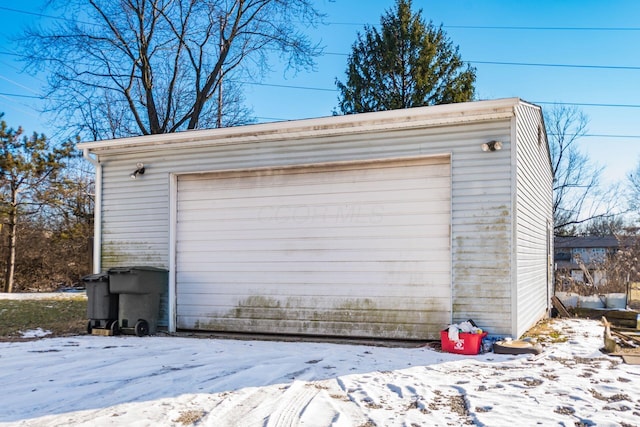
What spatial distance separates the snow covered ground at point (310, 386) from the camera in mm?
3625

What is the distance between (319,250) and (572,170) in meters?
21.3

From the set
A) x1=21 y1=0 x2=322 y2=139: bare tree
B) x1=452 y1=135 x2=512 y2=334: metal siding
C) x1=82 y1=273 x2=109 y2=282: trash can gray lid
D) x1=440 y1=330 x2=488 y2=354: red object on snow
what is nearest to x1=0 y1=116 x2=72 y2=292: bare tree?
x1=21 y1=0 x2=322 y2=139: bare tree

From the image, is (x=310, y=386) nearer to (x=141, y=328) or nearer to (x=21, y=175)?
(x=141, y=328)

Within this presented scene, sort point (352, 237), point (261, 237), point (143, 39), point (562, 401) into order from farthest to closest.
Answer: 1. point (143, 39)
2. point (261, 237)
3. point (352, 237)
4. point (562, 401)

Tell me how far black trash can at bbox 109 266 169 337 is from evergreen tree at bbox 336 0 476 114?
13480 millimetres

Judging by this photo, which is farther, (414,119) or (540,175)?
(540,175)

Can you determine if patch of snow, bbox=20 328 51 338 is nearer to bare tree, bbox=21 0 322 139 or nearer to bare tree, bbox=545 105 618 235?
bare tree, bbox=21 0 322 139

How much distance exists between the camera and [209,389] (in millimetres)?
4398

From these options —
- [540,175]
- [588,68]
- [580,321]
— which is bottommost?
[580,321]

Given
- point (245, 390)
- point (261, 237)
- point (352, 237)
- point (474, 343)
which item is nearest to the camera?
point (245, 390)

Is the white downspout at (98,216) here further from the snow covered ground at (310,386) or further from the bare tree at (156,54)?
the bare tree at (156,54)

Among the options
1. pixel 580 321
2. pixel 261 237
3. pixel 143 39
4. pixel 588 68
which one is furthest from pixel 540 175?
pixel 143 39

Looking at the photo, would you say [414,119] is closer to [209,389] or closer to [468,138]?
[468,138]

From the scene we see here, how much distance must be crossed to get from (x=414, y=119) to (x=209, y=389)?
427 centimetres
